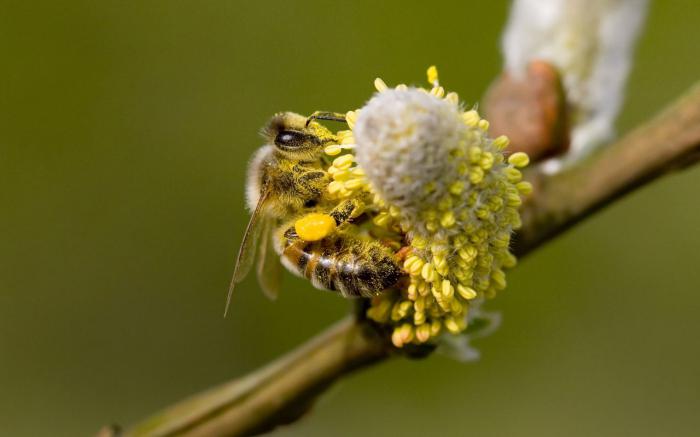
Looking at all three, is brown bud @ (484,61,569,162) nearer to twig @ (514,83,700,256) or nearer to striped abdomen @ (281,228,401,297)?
twig @ (514,83,700,256)

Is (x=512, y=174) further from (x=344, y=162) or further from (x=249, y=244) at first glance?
(x=249, y=244)

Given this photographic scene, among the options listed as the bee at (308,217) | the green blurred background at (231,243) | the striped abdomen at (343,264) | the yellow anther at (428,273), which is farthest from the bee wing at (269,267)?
the green blurred background at (231,243)

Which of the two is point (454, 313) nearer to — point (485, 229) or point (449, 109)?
point (485, 229)

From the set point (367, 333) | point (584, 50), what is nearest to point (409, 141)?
point (367, 333)

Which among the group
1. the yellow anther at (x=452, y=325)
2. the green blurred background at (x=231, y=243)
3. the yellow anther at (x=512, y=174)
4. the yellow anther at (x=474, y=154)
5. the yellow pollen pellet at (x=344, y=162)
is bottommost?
the yellow anther at (x=452, y=325)

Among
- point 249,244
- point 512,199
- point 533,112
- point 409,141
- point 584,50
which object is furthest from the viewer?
point 584,50

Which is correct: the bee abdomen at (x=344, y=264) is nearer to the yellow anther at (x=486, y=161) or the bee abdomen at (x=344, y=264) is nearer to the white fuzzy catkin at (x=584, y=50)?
the yellow anther at (x=486, y=161)
